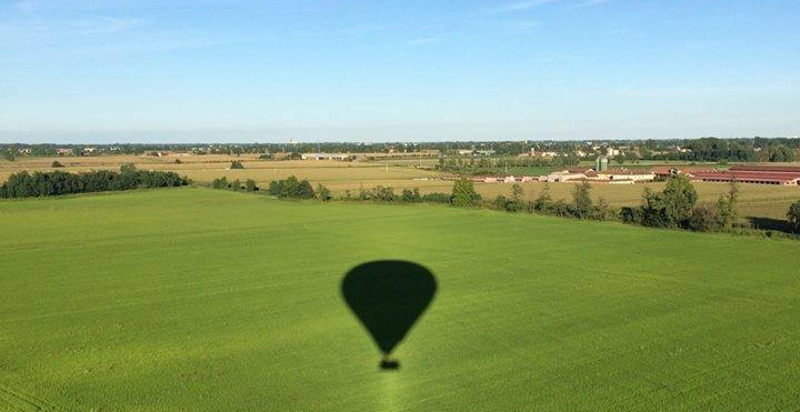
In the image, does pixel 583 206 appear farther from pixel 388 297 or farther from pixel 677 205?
pixel 388 297

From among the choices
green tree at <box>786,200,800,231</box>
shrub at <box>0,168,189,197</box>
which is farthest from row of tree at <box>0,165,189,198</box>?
green tree at <box>786,200,800,231</box>

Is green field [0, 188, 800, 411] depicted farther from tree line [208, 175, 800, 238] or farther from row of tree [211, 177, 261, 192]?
row of tree [211, 177, 261, 192]

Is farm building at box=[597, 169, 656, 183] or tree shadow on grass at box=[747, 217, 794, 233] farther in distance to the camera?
farm building at box=[597, 169, 656, 183]

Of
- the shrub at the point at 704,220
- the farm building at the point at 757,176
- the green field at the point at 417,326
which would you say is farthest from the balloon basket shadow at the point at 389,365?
the farm building at the point at 757,176

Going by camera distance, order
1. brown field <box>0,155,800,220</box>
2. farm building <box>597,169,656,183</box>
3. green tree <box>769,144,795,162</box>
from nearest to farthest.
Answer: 1. brown field <box>0,155,800,220</box>
2. farm building <box>597,169,656,183</box>
3. green tree <box>769,144,795,162</box>

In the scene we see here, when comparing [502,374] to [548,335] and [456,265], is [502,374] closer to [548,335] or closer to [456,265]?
[548,335]

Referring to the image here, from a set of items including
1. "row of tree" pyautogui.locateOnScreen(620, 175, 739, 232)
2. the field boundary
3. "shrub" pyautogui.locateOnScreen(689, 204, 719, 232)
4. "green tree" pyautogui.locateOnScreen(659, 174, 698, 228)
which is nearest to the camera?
the field boundary
